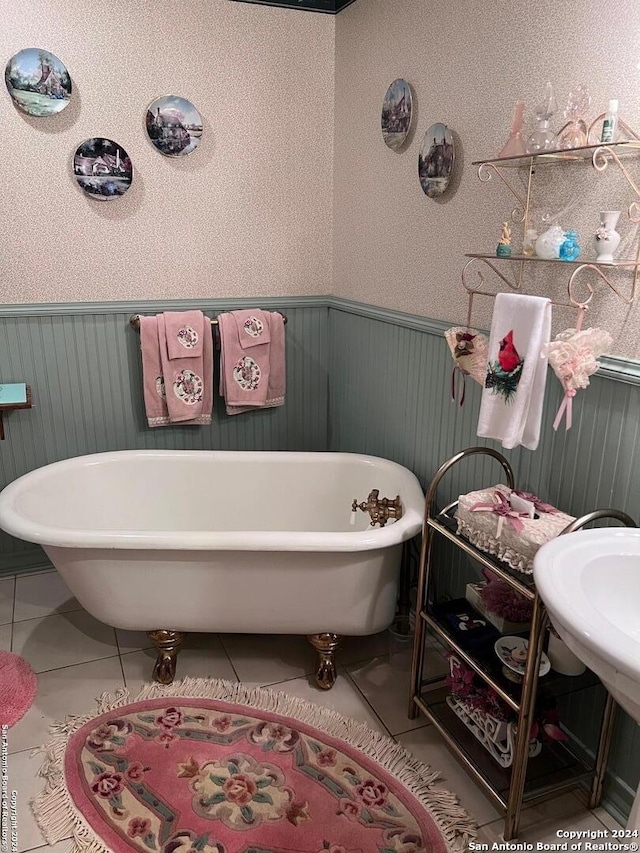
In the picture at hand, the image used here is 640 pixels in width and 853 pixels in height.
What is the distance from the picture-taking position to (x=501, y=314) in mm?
1725

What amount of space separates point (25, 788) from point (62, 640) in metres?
0.69

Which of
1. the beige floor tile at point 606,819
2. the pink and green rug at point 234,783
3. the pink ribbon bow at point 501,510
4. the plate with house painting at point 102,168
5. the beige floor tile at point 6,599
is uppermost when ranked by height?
the plate with house painting at point 102,168

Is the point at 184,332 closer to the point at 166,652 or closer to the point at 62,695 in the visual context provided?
the point at 166,652

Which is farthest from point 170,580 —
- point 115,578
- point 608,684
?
point 608,684

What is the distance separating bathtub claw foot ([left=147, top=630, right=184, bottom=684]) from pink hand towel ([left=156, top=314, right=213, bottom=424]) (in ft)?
3.22

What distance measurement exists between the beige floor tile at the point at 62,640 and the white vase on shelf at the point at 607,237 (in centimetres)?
200

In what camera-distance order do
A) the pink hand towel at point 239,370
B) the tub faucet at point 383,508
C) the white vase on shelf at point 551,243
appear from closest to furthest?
the white vase on shelf at point 551,243
the tub faucet at point 383,508
the pink hand towel at point 239,370

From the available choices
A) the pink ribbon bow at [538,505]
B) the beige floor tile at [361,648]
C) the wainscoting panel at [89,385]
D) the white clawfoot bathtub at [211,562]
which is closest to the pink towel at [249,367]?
the wainscoting panel at [89,385]

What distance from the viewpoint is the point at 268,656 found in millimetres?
2395

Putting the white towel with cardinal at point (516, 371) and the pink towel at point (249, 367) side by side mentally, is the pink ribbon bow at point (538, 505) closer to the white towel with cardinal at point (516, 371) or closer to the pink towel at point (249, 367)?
the white towel with cardinal at point (516, 371)

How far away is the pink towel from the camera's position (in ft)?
9.47

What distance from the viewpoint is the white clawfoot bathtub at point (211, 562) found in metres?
2.03

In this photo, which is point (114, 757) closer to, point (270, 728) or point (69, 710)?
point (69, 710)

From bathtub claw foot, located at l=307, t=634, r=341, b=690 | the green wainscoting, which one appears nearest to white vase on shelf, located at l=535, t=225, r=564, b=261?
the green wainscoting
